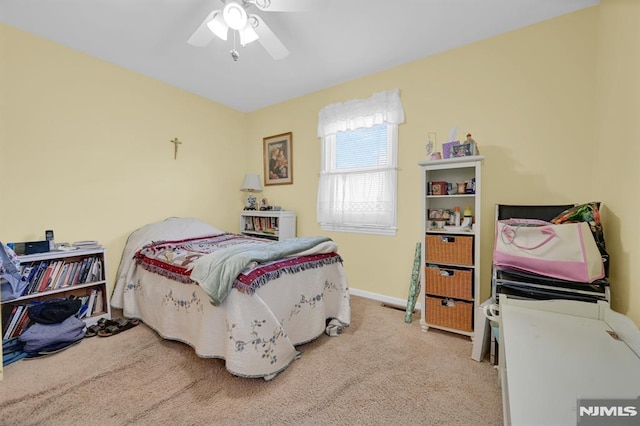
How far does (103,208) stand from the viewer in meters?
2.72

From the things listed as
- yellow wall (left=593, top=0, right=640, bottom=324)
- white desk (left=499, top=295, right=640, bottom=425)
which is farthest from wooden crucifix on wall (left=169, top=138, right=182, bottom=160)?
yellow wall (left=593, top=0, right=640, bottom=324)

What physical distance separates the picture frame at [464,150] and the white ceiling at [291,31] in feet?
3.22

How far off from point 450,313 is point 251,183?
294cm

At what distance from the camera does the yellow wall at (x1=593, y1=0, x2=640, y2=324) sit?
130 centimetres

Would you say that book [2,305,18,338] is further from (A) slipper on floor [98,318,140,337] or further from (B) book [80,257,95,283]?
(A) slipper on floor [98,318,140,337]

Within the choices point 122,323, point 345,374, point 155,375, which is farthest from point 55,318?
point 345,374

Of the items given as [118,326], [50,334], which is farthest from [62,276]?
[118,326]

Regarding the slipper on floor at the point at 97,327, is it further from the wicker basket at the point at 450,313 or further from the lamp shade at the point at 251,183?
the wicker basket at the point at 450,313

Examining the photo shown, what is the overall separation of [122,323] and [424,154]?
326cm

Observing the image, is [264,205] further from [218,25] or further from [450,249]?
[450,249]

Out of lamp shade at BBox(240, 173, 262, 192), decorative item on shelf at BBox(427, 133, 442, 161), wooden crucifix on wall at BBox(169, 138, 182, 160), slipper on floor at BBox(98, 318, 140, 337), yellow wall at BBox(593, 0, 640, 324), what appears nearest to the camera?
yellow wall at BBox(593, 0, 640, 324)

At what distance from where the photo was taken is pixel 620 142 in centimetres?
151

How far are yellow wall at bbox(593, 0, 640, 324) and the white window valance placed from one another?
1478mm

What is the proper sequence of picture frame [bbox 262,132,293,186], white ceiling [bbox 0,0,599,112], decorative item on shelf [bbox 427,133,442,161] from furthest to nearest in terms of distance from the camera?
picture frame [bbox 262,132,293,186], decorative item on shelf [bbox 427,133,442,161], white ceiling [bbox 0,0,599,112]
